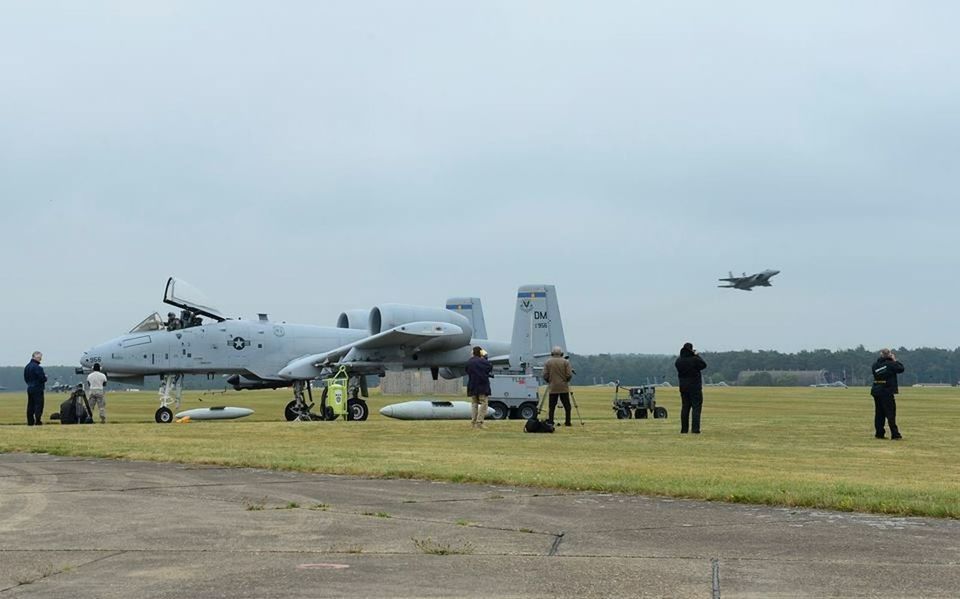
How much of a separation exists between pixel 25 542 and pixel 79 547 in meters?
0.49

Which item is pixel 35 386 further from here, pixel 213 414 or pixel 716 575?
pixel 716 575

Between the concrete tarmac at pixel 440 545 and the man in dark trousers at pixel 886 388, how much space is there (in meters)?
11.6

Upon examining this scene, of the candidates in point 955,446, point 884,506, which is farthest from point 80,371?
point 884,506

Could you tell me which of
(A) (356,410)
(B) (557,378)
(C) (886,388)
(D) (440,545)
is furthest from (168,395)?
(D) (440,545)

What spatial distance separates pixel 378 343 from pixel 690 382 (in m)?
11.7

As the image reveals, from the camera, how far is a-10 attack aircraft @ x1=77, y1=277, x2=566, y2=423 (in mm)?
29391

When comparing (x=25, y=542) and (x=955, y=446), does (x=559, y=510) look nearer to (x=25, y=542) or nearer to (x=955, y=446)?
(x=25, y=542)

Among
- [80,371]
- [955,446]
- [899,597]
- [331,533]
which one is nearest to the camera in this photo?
[899,597]

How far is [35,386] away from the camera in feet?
83.9

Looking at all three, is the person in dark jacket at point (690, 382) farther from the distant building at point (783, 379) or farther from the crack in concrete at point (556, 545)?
the distant building at point (783, 379)

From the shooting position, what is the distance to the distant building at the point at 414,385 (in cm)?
8852

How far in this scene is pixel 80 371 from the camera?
28969 millimetres

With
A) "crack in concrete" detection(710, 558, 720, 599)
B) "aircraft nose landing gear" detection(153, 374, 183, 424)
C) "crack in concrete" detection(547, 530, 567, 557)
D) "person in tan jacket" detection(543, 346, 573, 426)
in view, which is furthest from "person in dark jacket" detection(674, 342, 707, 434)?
"crack in concrete" detection(710, 558, 720, 599)

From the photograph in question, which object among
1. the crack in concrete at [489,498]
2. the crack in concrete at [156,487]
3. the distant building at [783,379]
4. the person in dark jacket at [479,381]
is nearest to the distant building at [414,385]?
the person in dark jacket at [479,381]
